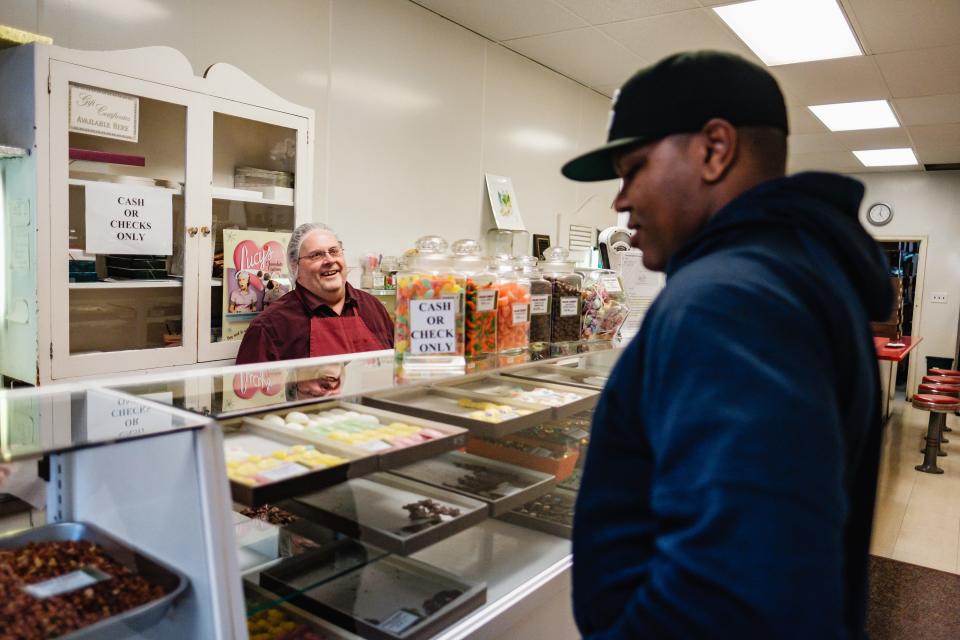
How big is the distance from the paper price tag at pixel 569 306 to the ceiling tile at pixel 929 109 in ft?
17.7

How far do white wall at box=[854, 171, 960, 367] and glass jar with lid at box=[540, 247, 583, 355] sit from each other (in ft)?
30.6

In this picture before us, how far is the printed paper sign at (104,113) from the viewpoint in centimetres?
248

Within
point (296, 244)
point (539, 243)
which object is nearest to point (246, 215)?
point (296, 244)

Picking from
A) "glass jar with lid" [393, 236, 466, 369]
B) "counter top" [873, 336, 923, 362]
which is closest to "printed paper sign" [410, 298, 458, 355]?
"glass jar with lid" [393, 236, 466, 369]

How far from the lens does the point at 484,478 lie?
196 cm

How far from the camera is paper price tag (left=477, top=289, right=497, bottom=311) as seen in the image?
1.75 meters

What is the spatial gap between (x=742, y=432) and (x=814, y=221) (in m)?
0.30

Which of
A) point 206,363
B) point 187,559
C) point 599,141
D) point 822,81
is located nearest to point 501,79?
point 599,141

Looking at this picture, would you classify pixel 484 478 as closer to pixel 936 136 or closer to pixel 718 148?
pixel 718 148

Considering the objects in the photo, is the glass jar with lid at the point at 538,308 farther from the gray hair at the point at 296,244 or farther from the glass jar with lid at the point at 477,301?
the gray hair at the point at 296,244

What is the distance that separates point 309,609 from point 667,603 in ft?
3.20

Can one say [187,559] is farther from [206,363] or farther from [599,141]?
[599,141]

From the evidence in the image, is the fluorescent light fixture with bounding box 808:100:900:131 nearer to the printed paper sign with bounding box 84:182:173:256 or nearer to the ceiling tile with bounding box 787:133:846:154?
the ceiling tile with bounding box 787:133:846:154

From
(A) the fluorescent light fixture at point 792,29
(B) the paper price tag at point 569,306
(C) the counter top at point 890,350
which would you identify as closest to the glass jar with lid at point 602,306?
(B) the paper price tag at point 569,306
